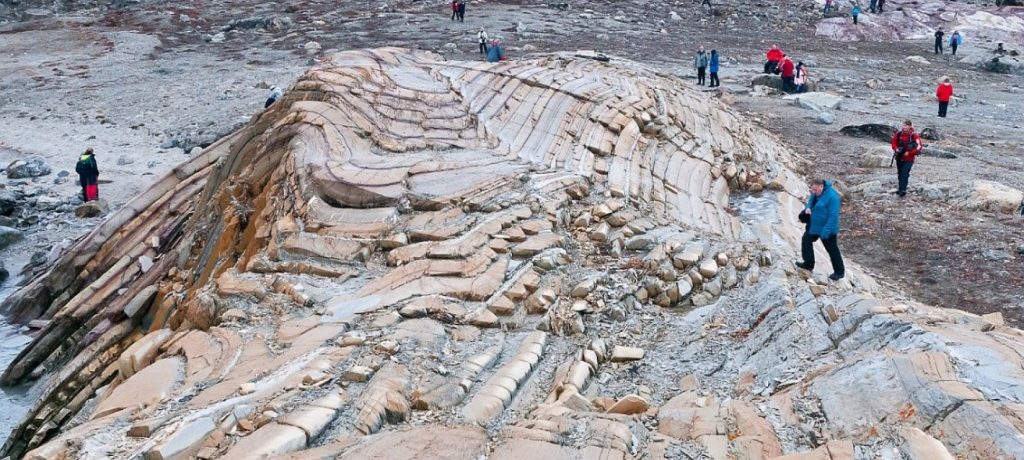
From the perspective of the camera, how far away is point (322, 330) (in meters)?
6.82

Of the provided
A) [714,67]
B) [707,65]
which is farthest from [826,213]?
[707,65]

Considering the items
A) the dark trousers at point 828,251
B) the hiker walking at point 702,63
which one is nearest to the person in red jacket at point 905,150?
the dark trousers at point 828,251

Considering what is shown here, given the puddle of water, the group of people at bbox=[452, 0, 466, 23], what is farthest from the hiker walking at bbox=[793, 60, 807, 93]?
the puddle of water

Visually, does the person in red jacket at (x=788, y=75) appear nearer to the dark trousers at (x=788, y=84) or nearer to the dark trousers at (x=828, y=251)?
the dark trousers at (x=788, y=84)

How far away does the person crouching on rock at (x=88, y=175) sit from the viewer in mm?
17422

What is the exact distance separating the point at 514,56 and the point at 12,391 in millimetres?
19068

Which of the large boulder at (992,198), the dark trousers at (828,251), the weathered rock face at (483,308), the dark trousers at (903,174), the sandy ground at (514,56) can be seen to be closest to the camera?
the weathered rock face at (483,308)

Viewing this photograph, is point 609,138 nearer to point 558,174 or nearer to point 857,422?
point 558,174

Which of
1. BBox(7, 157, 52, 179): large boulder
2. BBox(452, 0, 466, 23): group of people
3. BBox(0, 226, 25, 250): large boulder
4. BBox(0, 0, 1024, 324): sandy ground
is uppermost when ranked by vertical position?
BBox(452, 0, 466, 23): group of people

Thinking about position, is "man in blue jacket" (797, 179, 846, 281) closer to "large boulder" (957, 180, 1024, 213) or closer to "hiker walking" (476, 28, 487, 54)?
→ "large boulder" (957, 180, 1024, 213)

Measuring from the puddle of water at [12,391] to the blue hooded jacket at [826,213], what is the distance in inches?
344

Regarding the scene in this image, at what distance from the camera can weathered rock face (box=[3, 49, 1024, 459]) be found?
500 centimetres

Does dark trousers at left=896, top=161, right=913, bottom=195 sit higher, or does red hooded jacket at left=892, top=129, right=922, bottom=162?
red hooded jacket at left=892, top=129, right=922, bottom=162

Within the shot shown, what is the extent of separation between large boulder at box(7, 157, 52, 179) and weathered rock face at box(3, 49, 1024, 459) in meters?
6.76
